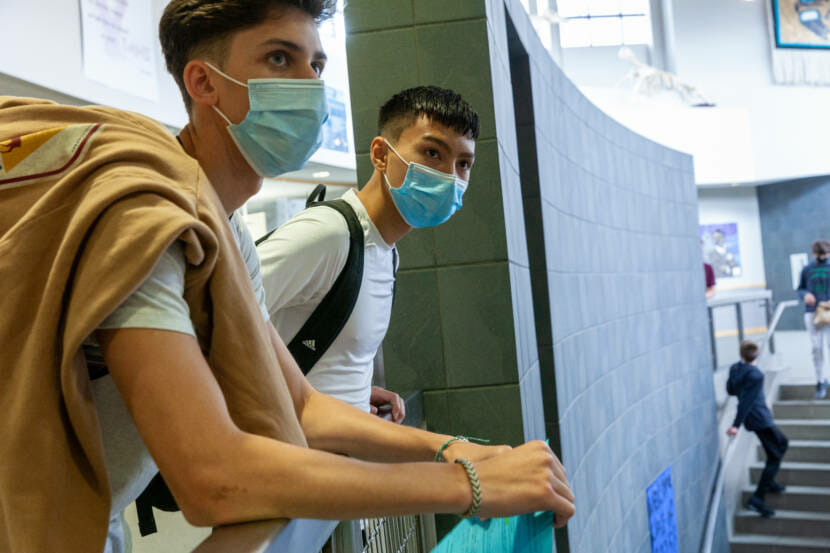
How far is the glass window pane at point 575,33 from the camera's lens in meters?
17.5

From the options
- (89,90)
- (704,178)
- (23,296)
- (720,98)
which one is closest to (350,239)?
(23,296)

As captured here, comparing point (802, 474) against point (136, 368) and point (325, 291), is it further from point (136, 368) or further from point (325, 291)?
point (136, 368)

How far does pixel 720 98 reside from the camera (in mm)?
18016

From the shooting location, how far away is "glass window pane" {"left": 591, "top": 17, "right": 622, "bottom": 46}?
17719 millimetres

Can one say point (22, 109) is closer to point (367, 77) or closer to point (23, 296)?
point (23, 296)

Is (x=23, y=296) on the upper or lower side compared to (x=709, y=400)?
upper

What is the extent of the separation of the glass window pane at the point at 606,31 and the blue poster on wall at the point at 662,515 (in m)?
11.9

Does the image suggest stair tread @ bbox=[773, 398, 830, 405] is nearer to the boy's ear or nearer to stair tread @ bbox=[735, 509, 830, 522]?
stair tread @ bbox=[735, 509, 830, 522]

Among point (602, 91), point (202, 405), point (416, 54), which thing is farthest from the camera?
point (602, 91)

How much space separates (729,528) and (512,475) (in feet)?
32.8

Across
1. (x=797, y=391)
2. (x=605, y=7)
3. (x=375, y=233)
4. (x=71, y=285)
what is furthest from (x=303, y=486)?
(x=605, y=7)

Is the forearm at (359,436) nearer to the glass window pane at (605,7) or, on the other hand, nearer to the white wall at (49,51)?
the white wall at (49,51)

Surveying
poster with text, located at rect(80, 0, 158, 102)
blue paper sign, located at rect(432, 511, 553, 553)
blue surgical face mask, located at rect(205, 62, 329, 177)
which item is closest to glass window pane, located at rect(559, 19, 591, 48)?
poster with text, located at rect(80, 0, 158, 102)

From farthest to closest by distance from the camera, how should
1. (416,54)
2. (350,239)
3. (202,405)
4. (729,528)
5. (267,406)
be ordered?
(729,528), (416,54), (350,239), (267,406), (202,405)
